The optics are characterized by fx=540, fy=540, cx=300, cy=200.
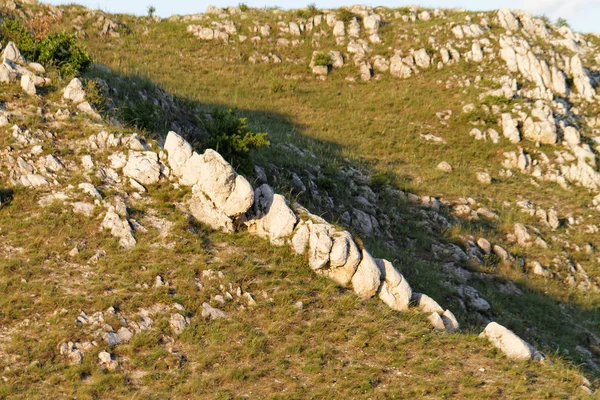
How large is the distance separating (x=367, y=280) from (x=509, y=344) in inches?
158

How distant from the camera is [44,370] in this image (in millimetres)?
11438

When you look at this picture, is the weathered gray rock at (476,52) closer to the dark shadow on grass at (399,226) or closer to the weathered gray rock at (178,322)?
the dark shadow on grass at (399,226)

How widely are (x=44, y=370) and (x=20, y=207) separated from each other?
5.96 m

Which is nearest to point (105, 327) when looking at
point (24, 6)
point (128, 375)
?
point (128, 375)

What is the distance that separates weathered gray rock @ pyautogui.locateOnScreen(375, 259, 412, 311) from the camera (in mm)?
15031

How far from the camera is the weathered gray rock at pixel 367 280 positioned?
15.1 m

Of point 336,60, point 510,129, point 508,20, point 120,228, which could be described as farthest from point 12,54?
point 508,20

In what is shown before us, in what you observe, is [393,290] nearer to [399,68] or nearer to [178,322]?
[178,322]

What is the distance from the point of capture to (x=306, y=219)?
1623 cm

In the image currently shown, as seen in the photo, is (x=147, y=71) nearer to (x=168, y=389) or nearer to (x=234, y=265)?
(x=234, y=265)

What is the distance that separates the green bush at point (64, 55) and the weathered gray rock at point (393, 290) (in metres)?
13.8

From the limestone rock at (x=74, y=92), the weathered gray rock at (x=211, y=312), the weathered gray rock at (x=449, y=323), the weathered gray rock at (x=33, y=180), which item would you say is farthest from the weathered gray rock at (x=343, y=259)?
the limestone rock at (x=74, y=92)

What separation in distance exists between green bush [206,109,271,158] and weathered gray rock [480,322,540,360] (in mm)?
Answer: 10828

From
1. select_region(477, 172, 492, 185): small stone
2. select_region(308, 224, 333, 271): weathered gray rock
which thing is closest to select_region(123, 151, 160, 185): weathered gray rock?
select_region(308, 224, 333, 271): weathered gray rock
